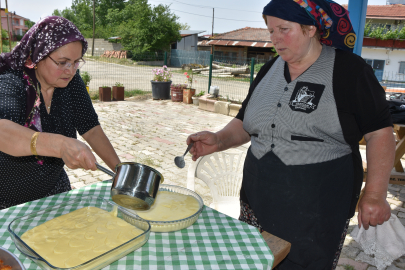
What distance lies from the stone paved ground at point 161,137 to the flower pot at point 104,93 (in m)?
0.32

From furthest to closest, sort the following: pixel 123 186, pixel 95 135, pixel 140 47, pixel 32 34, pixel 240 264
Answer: pixel 140 47 → pixel 95 135 → pixel 32 34 → pixel 123 186 → pixel 240 264

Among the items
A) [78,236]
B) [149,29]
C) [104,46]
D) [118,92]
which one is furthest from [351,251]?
[104,46]

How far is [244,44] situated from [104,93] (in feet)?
76.1

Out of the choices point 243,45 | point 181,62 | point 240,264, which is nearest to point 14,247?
point 240,264

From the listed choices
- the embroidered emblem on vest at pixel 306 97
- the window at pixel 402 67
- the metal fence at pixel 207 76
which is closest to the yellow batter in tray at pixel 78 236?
the embroidered emblem on vest at pixel 306 97

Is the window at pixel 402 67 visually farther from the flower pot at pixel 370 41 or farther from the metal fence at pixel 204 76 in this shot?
the metal fence at pixel 204 76

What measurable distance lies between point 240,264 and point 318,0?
4.33ft

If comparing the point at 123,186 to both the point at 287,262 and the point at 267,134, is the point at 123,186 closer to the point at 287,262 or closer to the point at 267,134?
the point at 267,134

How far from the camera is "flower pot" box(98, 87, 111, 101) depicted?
383 inches

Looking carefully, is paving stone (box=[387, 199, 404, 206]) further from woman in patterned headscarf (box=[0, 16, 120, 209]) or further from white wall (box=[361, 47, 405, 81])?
white wall (box=[361, 47, 405, 81])

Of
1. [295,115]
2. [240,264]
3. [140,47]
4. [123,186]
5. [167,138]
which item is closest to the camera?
[240,264]

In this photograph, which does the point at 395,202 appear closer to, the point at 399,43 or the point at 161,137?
the point at 161,137

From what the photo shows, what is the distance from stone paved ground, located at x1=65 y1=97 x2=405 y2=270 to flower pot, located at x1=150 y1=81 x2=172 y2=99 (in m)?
0.28

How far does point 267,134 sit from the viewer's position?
1.71m
